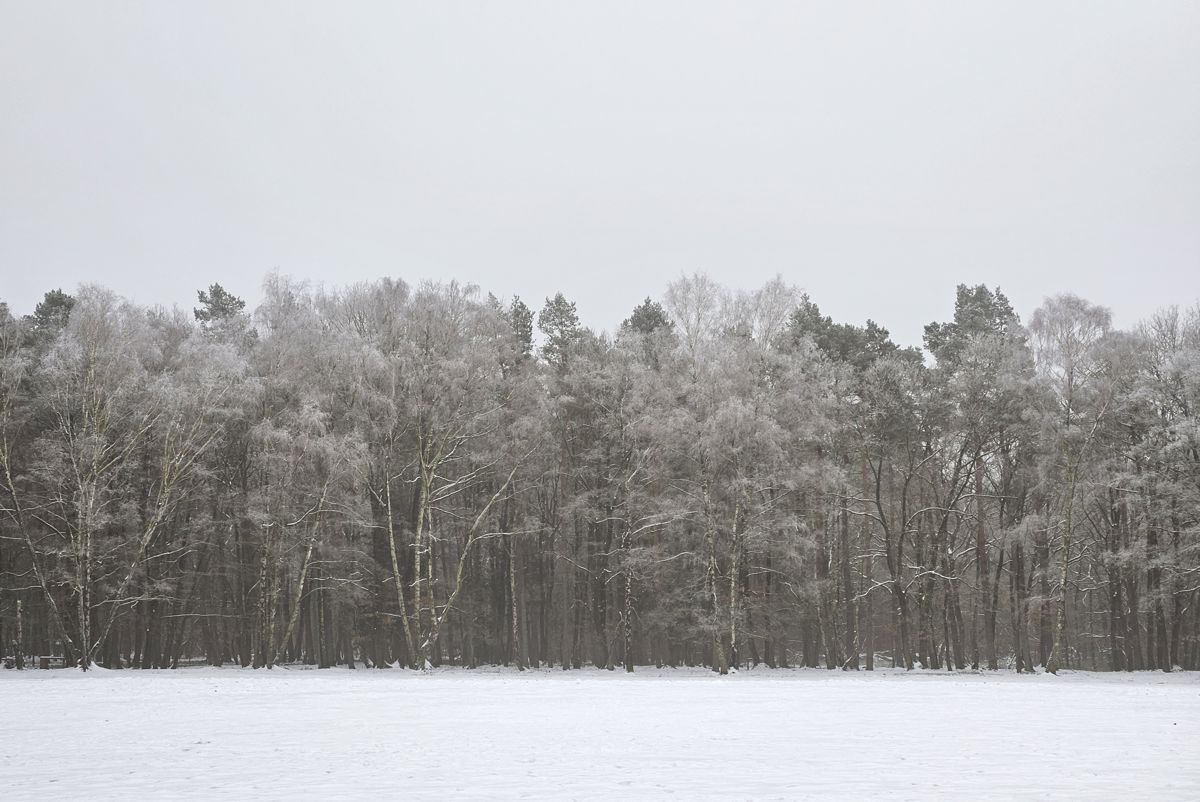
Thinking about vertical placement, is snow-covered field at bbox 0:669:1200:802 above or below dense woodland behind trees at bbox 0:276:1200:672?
below

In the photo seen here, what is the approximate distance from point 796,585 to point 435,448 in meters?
18.1

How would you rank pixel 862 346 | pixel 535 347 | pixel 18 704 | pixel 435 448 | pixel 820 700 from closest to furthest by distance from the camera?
pixel 18 704 < pixel 820 700 < pixel 435 448 < pixel 862 346 < pixel 535 347

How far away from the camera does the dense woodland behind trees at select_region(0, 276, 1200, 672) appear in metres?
39.3

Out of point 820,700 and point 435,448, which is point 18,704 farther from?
point 435,448

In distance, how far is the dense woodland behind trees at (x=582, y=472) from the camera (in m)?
39.3

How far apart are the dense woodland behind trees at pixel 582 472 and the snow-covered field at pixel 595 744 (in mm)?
14392

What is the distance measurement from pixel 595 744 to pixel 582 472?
30956 mm

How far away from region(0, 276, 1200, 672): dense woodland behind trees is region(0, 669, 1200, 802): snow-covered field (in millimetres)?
14392

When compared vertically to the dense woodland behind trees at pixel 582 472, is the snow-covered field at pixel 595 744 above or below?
below

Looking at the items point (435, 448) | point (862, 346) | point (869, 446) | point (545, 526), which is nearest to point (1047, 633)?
point (869, 446)

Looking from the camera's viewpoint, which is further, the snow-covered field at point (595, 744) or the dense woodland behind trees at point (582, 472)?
the dense woodland behind trees at point (582, 472)

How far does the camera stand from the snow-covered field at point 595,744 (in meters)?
10.6

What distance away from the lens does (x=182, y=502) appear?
143ft

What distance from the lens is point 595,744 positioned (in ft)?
47.5
